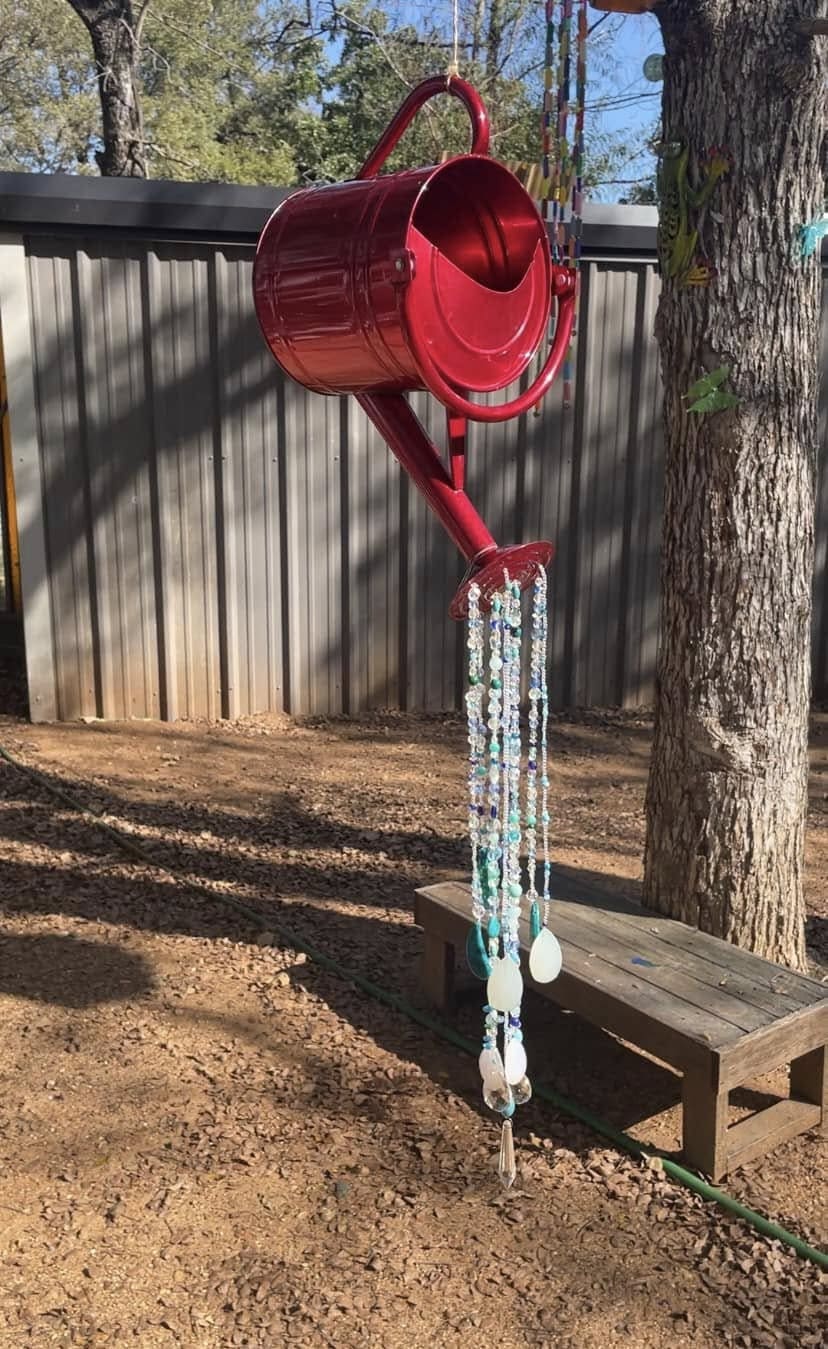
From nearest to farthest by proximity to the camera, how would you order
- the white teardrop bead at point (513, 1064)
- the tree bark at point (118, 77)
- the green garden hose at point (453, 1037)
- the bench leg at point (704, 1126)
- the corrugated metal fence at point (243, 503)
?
1. the white teardrop bead at point (513, 1064)
2. the green garden hose at point (453, 1037)
3. the bench leg at point (704, 1126)
4. the corrugated metal fence at point (243, 503)
5. the tree bark at point (118, 77)

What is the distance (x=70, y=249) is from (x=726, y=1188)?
5002 millimetres

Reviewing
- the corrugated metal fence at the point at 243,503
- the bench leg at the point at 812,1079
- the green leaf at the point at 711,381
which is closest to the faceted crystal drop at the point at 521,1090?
the bench leg at the point at 812,1079

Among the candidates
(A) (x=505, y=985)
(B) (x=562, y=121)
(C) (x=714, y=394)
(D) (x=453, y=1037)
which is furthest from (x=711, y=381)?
(D) (x=453, y=1037)

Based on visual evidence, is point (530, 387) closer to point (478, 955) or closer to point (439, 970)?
point (478, 955)

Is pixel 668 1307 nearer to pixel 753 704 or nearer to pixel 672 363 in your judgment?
pixel 753 704

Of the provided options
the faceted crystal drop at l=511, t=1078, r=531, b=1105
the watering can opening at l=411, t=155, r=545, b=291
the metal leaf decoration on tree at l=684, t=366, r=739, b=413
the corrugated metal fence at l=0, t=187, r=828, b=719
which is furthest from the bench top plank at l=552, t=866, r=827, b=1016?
the corrugated metal fence at l=0, t=187, r=828, b=719

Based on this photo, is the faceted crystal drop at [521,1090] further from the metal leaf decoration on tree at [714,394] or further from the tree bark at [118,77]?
the tree bark at [118,77]

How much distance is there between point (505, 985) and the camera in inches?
85.4

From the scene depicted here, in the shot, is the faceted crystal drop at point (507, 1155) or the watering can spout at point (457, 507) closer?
the watering can spout at point (457, 507)

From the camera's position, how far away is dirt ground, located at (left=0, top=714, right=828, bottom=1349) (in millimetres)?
2244

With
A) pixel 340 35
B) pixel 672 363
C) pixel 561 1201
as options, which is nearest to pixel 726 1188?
pixel 561 1201

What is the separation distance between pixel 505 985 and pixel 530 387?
107cm

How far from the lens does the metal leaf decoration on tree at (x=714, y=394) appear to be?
294 centimetres

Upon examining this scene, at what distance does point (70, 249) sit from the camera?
567 centimetres
